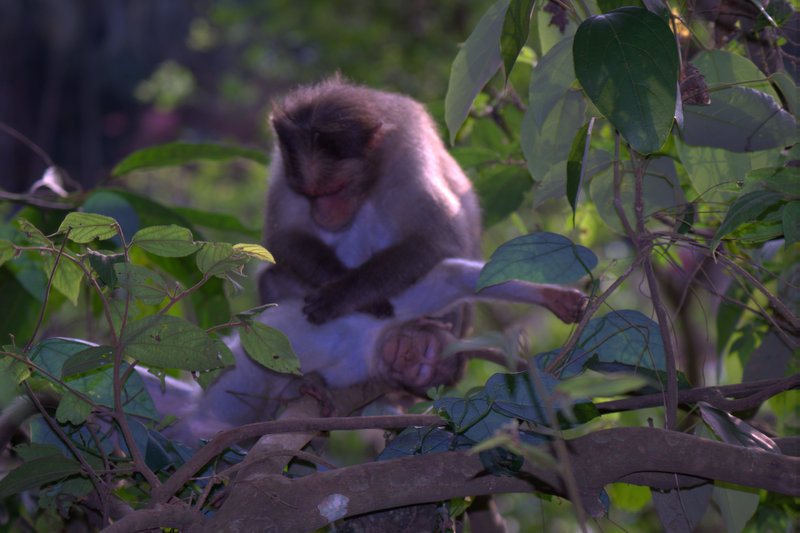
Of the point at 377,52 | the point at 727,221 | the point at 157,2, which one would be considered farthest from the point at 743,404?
the point at 157,2

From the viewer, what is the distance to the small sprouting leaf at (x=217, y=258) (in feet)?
3.72

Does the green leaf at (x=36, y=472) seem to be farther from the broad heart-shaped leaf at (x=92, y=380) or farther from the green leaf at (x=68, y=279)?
the green leaf at (x=68, y=279)

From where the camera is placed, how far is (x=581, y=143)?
129 centimetres

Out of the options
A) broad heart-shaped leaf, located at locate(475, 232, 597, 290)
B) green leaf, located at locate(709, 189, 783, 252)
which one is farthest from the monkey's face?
green leaf, located at locate(709, 189, 783, 252)

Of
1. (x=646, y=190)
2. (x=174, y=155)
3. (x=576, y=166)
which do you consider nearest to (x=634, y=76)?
(x=576, y=166)

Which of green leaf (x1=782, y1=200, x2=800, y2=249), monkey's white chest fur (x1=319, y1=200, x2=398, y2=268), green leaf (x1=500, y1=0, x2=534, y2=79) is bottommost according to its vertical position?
monkey's white chest fur (x1=319, y1=200, x2=398, y2=268)

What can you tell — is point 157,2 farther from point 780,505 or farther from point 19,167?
point 780,505

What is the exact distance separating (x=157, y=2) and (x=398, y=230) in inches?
312

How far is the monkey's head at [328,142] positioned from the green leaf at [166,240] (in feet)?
3.32

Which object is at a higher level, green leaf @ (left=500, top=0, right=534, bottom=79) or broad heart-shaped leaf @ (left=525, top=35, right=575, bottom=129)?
green leaf @ (left=500, top=0, right=534, bottom=79)

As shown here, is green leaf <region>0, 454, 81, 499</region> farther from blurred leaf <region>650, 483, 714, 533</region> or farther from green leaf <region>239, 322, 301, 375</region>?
blurred leaf <region>650, 483, 714, 533</region>

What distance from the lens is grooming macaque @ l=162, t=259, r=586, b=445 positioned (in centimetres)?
203

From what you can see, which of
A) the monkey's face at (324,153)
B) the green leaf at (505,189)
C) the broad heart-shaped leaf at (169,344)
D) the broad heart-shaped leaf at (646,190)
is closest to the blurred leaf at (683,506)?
the broad heart-shaped leaf at (646,190)

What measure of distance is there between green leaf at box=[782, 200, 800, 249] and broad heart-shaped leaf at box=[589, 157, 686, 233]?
0.36 m
